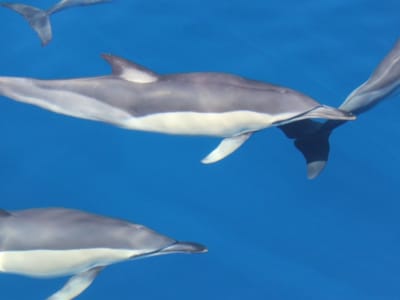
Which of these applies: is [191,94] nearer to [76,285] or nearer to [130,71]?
[130,71]

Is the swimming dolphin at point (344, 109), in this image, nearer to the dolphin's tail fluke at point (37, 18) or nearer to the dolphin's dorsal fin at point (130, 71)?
the dolphin's dorsal fin at point (130, 71)

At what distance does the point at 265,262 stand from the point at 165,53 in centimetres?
304

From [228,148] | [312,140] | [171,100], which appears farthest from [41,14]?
[312,140]

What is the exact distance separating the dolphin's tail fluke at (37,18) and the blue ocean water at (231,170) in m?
0.31

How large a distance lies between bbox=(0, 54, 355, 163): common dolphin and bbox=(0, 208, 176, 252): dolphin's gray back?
1.08m

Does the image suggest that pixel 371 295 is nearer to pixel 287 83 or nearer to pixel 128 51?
pixel 287 83

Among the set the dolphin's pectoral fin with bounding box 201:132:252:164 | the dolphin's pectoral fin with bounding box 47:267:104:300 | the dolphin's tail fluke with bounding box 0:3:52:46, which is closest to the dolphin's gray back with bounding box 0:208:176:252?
the dolphin's pectoral fin with bounding box 47:267:104:300

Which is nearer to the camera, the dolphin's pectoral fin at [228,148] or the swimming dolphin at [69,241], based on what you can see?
the swimming dolphin at [69,241]

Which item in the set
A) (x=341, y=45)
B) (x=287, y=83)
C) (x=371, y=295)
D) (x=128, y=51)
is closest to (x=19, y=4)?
(x=128, y=51)

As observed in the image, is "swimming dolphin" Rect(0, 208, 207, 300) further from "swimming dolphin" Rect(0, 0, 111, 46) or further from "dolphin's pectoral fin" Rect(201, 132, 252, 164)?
"swimming dolphin" Rect(0, 0, 111, 46)

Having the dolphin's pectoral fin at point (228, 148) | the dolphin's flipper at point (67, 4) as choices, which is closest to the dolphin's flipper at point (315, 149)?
the dolphin's pectoral fin at point (228, 148)

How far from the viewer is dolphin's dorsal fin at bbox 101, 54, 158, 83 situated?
237 inches

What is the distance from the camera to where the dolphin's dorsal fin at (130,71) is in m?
6.02

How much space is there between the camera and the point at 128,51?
28.9ft
